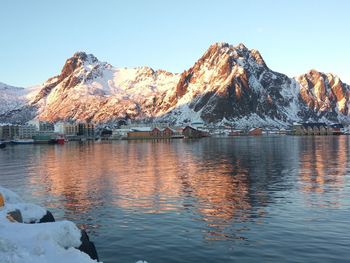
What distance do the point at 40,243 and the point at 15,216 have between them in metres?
6.84

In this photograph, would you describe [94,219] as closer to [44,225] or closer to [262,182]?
[44,225]

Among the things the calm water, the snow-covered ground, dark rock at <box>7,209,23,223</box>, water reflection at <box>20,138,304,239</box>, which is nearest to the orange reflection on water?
water reflection at <box>20,138,304,239</box>

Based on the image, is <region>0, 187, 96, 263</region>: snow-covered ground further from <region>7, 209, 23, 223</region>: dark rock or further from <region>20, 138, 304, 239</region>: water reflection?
<region>20, 138, 304, 239</region>: water reflection

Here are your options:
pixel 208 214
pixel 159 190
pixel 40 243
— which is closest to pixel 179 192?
pixel 159 190

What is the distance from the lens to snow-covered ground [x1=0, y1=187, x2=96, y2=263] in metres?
17.4

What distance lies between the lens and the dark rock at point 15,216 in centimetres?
2388

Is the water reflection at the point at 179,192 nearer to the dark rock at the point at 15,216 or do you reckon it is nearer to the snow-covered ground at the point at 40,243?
the dark rock at the point at 15,216

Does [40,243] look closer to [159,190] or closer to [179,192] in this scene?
[179,192]

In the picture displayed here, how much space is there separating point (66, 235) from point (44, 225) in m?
1.62

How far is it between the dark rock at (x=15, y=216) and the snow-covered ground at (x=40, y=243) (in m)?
0.93

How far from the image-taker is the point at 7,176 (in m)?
73.6

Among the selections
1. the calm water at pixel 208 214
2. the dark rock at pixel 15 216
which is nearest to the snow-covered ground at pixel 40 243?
the dark rock at pixel 15 216

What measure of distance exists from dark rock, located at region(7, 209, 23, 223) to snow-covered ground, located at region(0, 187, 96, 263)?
932 mm

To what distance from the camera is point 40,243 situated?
18.7 meters
